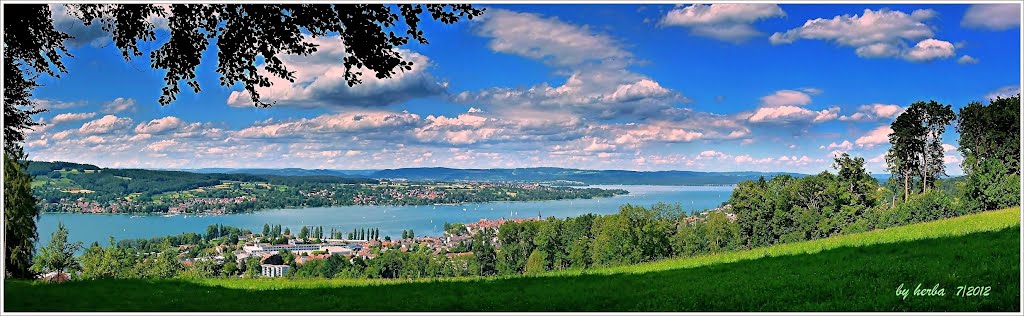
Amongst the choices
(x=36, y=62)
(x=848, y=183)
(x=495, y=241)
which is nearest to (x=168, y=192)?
(x=495, y=241)

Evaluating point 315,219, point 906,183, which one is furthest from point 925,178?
point 315,219

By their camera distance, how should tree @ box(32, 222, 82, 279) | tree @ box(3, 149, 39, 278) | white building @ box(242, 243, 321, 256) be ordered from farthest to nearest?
white building @ box(242, 243, 321, 256) → tree @ box(32, 222, 82, 279) → tree @ box(3, 149, 39, 278)

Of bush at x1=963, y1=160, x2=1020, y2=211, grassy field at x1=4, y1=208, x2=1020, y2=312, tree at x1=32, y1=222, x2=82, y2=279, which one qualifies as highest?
bush at x1=963, y1=160, x2=1020, y2=211

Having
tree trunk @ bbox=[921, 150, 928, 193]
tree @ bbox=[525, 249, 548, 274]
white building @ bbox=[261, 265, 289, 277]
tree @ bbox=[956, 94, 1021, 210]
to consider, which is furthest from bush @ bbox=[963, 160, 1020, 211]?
white building @ bbox=[261, 265, 289, 277]

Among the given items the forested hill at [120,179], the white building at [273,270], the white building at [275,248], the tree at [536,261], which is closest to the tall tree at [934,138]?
the tree at [536,261]

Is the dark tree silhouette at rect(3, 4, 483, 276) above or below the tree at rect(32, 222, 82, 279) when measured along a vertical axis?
above

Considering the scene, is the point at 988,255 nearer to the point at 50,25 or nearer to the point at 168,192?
the point at 50,25

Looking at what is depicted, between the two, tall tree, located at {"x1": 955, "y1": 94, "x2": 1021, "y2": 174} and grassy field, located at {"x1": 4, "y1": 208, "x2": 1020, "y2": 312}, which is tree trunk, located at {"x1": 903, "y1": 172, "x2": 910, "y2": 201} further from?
grassy field, located at {"x1": 4, "y1": 208, "x2": 1020, "y2": 312}

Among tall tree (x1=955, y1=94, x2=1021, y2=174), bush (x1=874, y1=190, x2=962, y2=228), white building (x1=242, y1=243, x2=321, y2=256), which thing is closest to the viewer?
bush (x1=874, y1=190, x2=962, y2=228)

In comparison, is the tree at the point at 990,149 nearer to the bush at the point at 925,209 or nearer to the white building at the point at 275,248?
the bush at the point at 925,209

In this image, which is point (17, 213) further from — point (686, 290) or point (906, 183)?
point (906, 183)
